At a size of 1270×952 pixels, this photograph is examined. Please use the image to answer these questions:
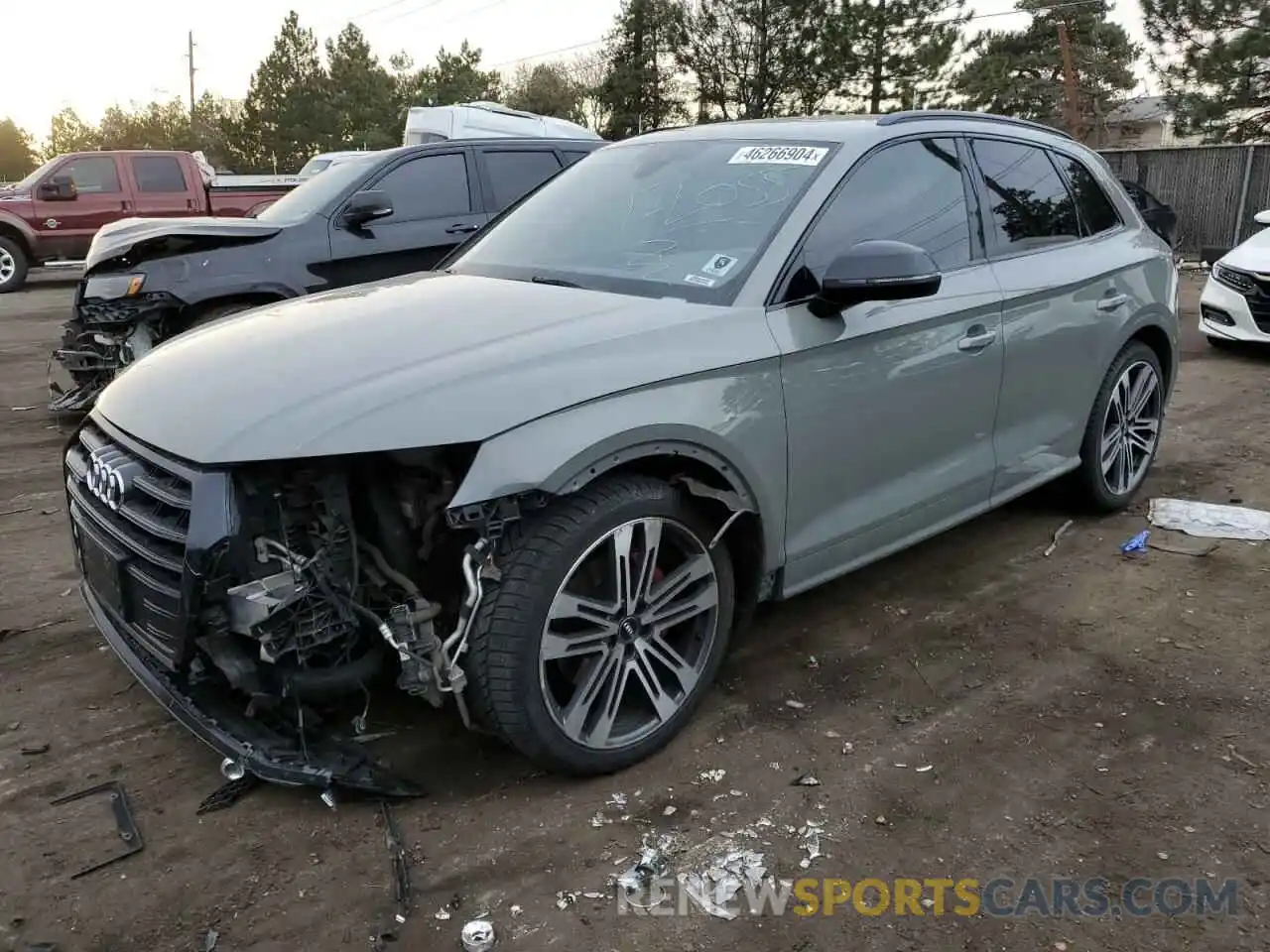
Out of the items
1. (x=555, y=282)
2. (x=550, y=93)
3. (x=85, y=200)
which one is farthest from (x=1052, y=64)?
(x=555, y=282)

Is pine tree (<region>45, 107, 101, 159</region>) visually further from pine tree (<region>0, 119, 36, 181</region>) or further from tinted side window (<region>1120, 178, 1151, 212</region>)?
tinted side window (<region>1120, 178, 1151, 212</region>)

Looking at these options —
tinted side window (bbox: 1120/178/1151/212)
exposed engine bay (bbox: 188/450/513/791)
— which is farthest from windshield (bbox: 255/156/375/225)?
tinted side window (bbox: 1120/178/1151/212)

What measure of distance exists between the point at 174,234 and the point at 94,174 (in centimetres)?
1066

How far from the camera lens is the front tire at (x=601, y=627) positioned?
8.44 feet

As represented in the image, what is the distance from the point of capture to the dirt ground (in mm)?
2367

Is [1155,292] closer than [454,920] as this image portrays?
No

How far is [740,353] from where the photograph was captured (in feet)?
9.72

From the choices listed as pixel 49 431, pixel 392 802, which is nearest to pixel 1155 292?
pixel 392 802

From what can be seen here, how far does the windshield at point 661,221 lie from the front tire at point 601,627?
2.55ft

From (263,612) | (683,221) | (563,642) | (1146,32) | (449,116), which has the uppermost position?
(1146,32)

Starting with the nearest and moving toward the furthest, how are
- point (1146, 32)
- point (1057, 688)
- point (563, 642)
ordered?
point (563, 642)
point (1057, 688)
point (1146, 32)

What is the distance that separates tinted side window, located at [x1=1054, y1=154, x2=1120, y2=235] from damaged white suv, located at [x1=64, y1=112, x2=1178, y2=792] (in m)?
0.75

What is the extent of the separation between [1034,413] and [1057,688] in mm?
1239

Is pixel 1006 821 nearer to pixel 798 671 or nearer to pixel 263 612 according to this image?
pixel 798 671
